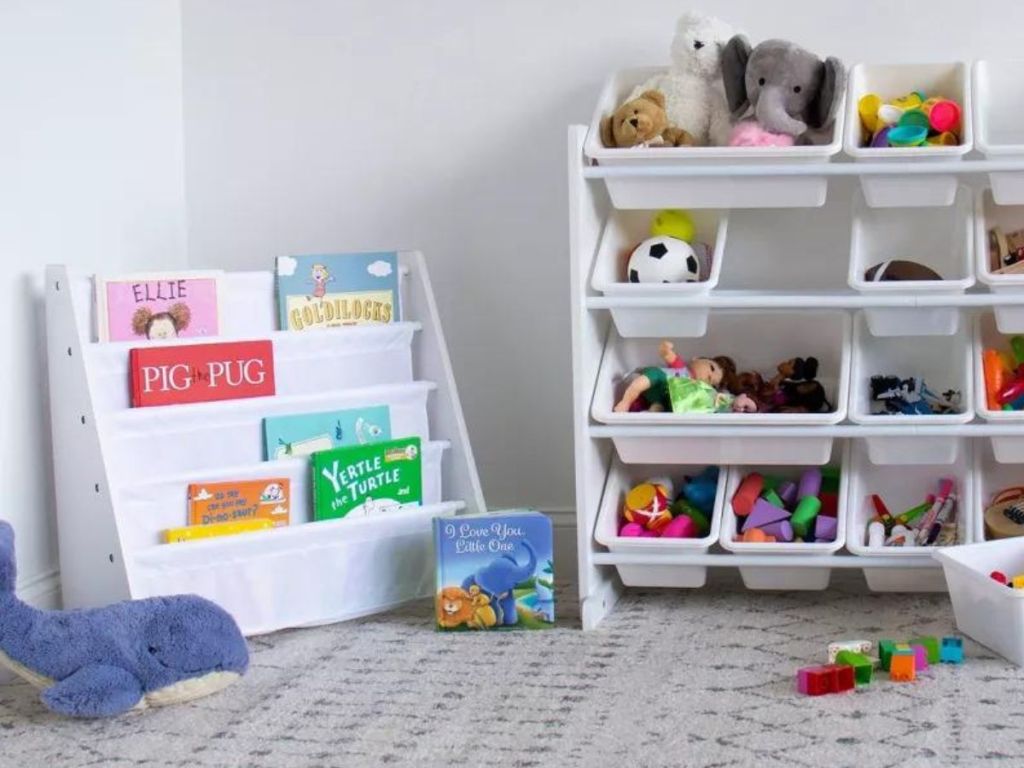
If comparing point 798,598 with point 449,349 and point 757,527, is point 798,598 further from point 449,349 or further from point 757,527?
point 449,349

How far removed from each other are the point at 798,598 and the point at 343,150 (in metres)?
1.13

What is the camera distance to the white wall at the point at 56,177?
2127 millimetres

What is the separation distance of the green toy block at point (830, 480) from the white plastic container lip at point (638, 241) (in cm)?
38

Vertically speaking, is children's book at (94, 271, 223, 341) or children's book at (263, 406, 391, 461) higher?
children's book at (94, 271, 223, 341)

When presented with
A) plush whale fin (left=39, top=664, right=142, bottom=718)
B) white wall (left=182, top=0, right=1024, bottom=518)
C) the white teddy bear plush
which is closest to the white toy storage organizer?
the white teddy bear plush

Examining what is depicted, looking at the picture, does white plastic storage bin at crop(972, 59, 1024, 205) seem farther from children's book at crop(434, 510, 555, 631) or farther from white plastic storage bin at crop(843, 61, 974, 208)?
children's book at crop(434, 510, 555, 631)

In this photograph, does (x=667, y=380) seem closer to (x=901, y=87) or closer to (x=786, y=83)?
(x=786, y=83)

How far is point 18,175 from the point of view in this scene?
2131 millimetres

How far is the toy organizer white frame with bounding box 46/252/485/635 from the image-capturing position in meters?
2.10

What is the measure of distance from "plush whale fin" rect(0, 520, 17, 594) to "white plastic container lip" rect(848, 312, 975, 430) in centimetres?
121

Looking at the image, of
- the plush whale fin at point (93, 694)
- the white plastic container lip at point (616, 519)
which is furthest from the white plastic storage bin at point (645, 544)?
the plush whale fin at point (93, 694)

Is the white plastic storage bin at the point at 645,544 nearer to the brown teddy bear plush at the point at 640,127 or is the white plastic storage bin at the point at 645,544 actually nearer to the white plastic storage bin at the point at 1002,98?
the brown teddy bear plush at the point at 640,127

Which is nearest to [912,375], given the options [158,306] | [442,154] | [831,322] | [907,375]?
[907,375]

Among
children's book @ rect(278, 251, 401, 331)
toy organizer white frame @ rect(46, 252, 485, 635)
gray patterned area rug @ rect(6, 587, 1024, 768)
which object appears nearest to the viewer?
gray patterned area rug @ rect(6, 587, 1024, 768)
